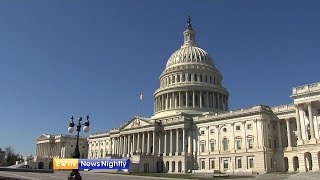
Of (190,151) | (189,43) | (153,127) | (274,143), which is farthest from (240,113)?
(189,43)

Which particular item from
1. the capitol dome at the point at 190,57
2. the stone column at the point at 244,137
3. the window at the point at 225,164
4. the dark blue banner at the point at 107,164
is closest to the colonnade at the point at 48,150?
the capitol dome at the point at 190,57

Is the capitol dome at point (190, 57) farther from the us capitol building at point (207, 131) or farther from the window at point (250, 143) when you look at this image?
the window at point (250, 143)

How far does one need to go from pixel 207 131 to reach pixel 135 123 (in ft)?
94.1

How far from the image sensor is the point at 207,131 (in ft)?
337

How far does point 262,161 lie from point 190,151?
2489 centimetres

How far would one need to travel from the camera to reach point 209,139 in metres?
102

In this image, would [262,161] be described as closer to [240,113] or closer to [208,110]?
[240,113]

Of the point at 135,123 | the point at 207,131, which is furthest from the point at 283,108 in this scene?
the point at 135,123

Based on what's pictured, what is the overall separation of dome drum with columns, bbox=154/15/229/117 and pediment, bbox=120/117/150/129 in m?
9.50

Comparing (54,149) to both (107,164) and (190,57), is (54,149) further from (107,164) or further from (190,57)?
(107,164)

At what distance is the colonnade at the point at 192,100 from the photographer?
122062mm

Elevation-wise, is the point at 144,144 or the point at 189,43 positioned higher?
the point at 189,43

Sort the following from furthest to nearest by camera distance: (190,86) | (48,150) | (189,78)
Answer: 1. (48,150)
2. (189,78)
3. (190,86)

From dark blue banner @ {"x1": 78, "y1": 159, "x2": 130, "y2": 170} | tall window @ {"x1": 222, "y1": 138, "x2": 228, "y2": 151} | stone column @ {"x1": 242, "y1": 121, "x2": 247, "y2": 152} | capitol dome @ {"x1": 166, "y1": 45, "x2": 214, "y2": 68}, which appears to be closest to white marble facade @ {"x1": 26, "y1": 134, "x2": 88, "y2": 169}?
capitol dome @ {"x1": 166, "y1": 45, "x2": 214, "y2": 68}
